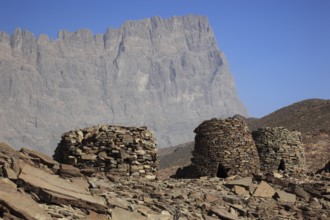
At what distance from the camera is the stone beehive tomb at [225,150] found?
58.4ft

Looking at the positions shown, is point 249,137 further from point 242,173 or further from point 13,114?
point 13,114

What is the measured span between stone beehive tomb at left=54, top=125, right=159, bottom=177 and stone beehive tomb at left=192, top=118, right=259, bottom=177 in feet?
14.5

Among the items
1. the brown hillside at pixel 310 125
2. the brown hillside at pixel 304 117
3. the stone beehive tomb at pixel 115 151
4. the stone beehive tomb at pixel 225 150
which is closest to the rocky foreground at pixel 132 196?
the stone beehive tomb at pixel 115 151

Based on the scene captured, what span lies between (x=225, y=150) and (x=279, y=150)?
4.72 meters

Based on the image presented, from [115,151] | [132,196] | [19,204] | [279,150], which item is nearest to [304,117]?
[279,150]

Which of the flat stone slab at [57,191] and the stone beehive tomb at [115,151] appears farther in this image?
the stone beehive tomb at [115,151]

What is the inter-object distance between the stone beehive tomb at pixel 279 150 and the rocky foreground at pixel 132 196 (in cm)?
590

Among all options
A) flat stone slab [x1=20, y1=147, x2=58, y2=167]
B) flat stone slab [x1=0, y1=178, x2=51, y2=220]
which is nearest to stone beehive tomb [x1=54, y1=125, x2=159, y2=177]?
flat stone slab [x1=20, y1=147, x2=58, y2=167]

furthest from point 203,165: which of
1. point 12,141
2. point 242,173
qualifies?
point 12,141

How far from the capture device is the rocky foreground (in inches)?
312

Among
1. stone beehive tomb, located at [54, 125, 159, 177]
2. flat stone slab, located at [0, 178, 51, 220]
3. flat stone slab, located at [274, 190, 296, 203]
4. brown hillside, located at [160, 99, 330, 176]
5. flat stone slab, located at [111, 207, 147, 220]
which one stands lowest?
flat stone slab, located at [111, 207, 147, 220]

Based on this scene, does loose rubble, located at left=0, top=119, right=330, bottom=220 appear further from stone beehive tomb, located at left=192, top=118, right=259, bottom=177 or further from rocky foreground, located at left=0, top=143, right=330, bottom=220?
stone beehive tomb, located at left=192, top=118, right=259, bottom=177

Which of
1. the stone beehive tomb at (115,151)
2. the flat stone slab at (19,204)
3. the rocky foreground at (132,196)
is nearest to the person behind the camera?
the flat stone slab at (19,204)

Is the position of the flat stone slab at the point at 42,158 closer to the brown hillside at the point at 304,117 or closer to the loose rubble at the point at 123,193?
the loose rubble at the point at 123,193
